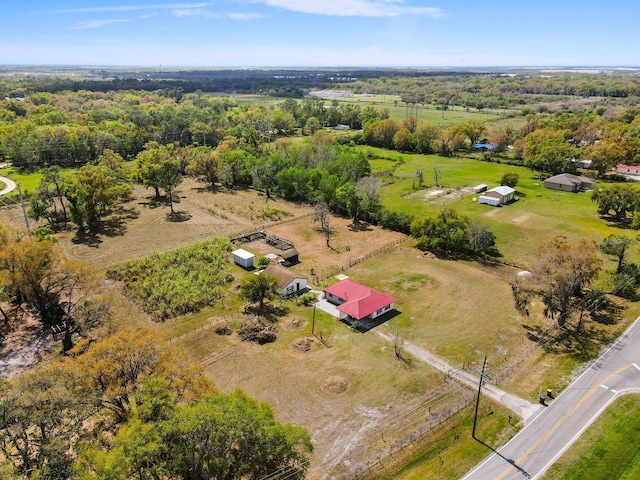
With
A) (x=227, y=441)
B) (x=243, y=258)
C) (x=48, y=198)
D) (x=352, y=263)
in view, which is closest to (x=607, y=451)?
(x=227, y=441)

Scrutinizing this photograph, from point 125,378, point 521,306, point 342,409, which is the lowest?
point 342,409

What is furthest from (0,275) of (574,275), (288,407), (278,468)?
(574,275)

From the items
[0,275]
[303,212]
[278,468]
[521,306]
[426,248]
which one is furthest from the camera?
[303,212]

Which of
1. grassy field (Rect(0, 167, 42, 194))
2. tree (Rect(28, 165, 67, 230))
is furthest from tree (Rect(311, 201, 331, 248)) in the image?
grassy field (Rect(0, 167, 42, 194))

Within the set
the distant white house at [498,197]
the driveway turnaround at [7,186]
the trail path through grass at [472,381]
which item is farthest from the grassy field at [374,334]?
the driveway turnaround at [7,186]

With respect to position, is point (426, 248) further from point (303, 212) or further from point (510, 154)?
point (510, 154)

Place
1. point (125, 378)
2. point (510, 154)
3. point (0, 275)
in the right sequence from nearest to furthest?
point (125, 378)
point (0, 275)
point (510, 154)

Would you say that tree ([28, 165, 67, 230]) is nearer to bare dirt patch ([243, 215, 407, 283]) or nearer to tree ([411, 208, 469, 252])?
bare dirt patch ([243, 215, 407, 283])
